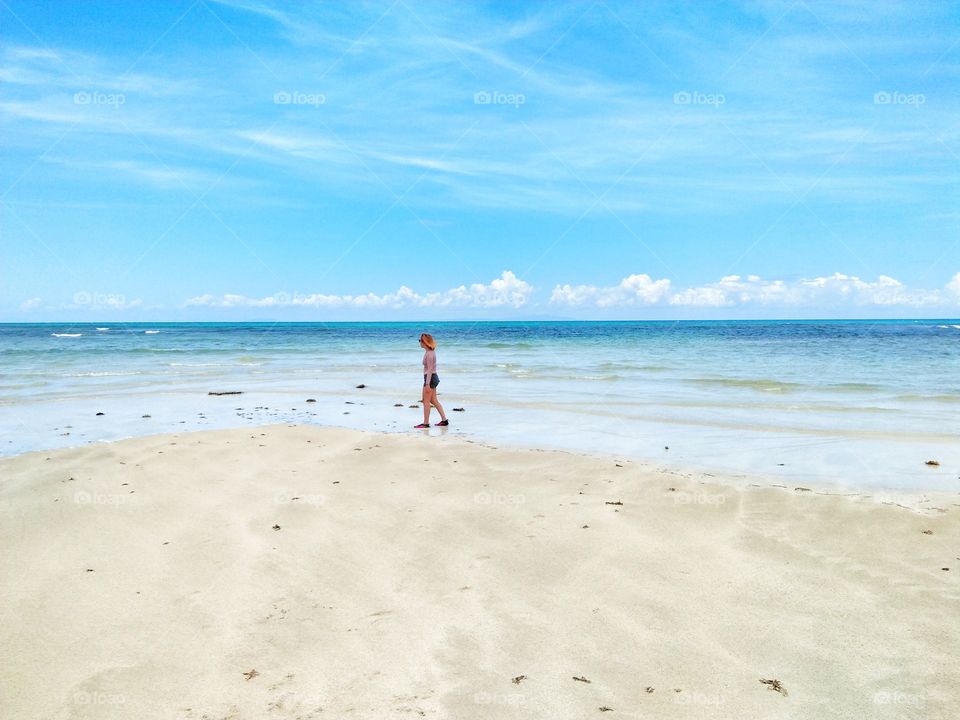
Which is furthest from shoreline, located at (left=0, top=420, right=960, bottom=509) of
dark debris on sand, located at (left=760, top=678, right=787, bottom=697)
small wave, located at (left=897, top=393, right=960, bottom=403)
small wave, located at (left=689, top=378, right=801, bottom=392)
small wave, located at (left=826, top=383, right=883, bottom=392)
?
small wave, located at (left=826, top=383, right=883, bottom=392)

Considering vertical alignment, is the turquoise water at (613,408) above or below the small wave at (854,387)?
below

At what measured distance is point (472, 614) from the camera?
16.4 ft

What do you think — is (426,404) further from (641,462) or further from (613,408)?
(641,462)

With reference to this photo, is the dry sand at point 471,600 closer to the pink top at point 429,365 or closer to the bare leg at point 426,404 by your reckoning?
the bare leg at point 426,404

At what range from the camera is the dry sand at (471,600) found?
4020mm

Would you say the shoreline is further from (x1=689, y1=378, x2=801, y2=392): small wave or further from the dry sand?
(x1=689, y1=378, x2=801, y2=392): small wave

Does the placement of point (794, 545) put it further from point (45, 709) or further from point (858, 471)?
point (45, 709)

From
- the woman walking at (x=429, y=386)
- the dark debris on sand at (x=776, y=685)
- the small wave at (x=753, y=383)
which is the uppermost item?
the woman walking at (x=429, y=386)

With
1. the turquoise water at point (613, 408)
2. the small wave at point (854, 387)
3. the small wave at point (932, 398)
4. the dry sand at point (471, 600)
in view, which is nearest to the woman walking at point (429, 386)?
the turquoise water at point (613, 408)

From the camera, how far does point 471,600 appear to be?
17.1ft

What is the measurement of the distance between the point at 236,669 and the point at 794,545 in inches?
204

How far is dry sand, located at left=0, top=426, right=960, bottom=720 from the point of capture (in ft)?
13.2

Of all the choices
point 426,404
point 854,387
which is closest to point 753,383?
point 854,387

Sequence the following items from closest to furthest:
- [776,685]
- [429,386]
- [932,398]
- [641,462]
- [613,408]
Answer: [776,685]
[641,462]
[429,386]
[613,408]
[932,398]
